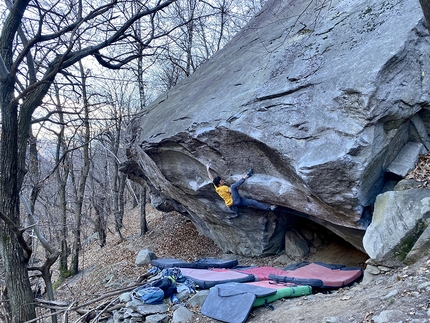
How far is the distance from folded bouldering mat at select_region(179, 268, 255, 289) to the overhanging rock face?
4.72ft

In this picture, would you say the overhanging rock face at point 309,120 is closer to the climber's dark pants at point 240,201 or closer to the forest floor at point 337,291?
the climber's dark pants at point 240,201

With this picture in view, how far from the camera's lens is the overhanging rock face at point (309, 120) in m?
4.97

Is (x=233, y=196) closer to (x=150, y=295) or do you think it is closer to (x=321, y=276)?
(x=321, y=276)

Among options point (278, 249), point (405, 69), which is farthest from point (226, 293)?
point (405, 69)

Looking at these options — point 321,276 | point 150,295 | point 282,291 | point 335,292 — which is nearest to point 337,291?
point 335,292

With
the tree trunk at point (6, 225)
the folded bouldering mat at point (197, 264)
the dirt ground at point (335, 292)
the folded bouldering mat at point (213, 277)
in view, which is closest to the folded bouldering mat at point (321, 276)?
the dirt ground at point (335, 292)

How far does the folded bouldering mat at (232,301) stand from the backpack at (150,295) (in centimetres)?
79

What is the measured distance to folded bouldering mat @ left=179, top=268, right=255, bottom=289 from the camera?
19.7 feet

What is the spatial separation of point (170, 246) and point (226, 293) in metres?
5.78

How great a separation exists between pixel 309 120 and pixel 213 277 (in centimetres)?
317

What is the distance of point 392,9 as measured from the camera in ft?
18.9

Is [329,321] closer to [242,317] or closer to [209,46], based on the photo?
[242,317]

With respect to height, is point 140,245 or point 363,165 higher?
point 363,165

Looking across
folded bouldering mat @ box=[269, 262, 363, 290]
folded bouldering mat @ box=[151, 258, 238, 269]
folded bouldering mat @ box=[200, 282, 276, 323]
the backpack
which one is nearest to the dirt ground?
folded bouldering mat @ box=[200, 282, 276, 323]
